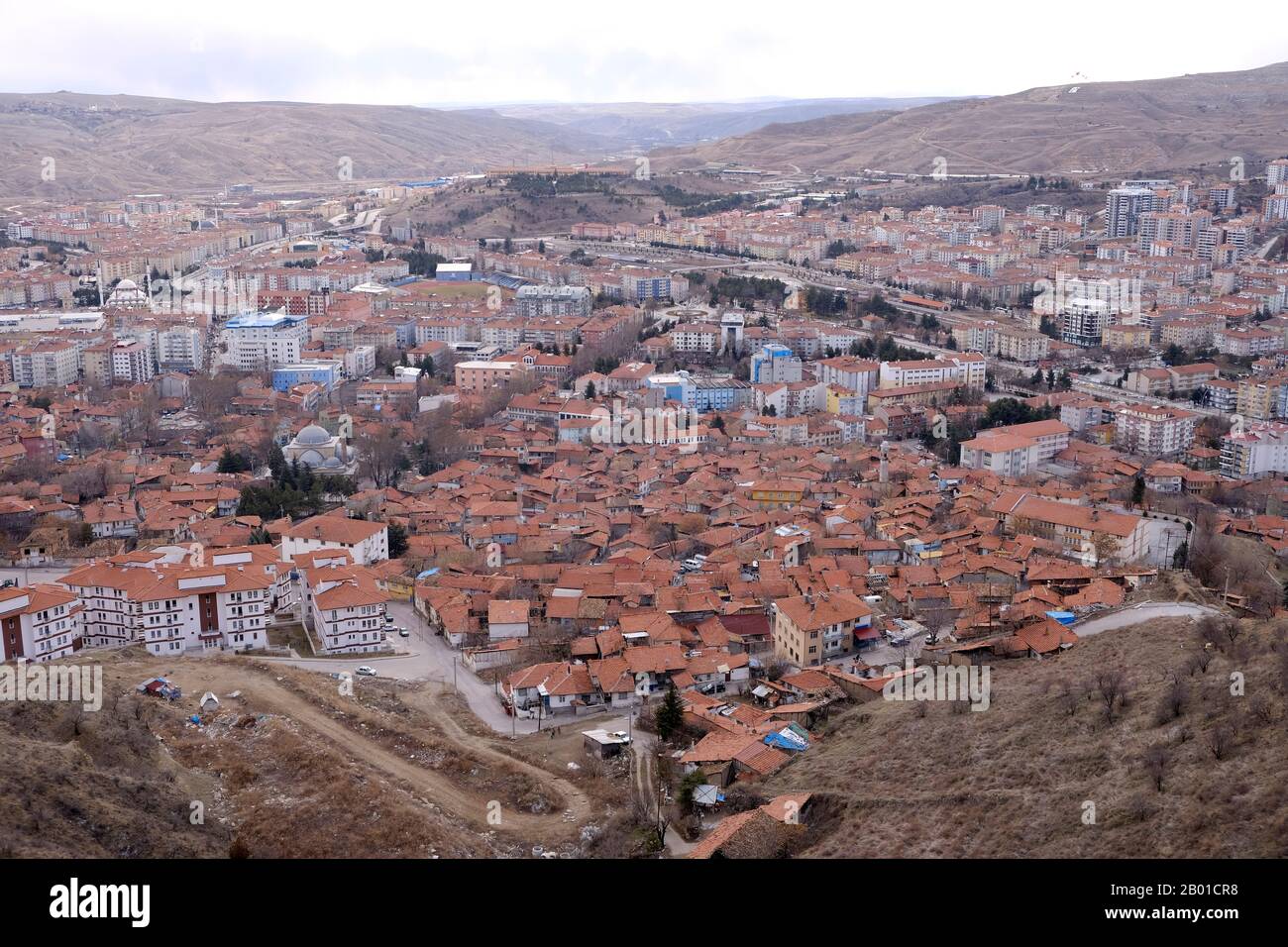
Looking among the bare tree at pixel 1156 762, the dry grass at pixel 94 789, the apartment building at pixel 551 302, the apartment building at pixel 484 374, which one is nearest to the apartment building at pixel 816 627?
the bare tree at pixel 1156 762

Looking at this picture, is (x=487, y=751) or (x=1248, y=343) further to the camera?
(x=1248, y=343)

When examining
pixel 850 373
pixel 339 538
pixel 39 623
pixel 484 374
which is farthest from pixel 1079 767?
pixel 484 374

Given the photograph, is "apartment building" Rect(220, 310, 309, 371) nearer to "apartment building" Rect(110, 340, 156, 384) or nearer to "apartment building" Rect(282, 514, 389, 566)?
"apartment building" Rect(110, 340, 156, 384)

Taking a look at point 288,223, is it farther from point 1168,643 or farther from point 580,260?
point 1168,643

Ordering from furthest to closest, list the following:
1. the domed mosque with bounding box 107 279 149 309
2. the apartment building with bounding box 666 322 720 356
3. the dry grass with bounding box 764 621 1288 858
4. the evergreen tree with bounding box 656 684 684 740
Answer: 1. the domed mosque with bounding box 107 279 149 309
2. the apartment building with bounding box 666 322 720 356
3. the evergreen tree with bounding box 656 684 684 740
4. the dry grass with bounding box 764 621 1288 858

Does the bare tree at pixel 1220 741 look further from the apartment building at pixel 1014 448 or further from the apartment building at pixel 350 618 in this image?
the apartment building at pixel 1014 448

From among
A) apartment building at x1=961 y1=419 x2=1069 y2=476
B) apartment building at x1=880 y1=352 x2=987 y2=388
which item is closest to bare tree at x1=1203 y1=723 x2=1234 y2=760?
apartment building at x1=961 y1=419 x2=1069 y2=476

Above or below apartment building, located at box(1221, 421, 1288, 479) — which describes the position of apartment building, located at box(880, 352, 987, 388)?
above

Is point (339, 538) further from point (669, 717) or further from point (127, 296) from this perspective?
point (127, 296)
